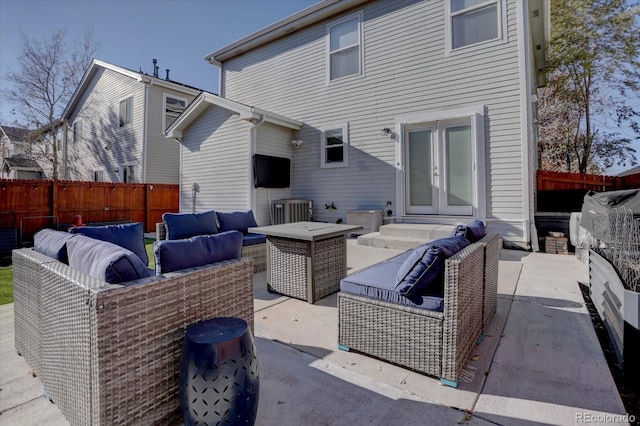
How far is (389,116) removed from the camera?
7.82m

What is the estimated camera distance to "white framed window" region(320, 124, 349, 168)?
27.8 feet

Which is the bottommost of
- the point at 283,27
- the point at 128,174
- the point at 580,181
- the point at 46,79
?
the point at 580,181

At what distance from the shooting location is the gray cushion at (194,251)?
1.85m

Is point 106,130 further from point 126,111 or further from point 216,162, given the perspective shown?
point 216,162

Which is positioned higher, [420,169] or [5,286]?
[420,169]

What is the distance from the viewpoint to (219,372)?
1.39 m

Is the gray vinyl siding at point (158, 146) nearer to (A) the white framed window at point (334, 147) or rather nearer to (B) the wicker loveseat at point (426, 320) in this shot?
(A) the white framed window at point (334, 147)

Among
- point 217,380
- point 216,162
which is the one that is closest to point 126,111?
point 216,162

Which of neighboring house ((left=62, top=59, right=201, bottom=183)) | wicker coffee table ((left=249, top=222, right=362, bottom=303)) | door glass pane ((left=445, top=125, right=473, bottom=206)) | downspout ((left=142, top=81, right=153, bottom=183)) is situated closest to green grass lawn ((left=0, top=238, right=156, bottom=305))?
wicker coffee table ((left=249, top=222, right=362, bottom=303))

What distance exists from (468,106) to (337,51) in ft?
13.0

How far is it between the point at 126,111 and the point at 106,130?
195cm

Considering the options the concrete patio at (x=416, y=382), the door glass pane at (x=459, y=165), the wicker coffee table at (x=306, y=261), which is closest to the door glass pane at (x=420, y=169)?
the door glass pane at (x=459, y=165)

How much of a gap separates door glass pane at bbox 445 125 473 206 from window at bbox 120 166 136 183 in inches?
491

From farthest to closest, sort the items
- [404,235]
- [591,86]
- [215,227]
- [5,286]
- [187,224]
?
[591,86] → [404,235] → [215,227] → [187,224] → [5,286]
